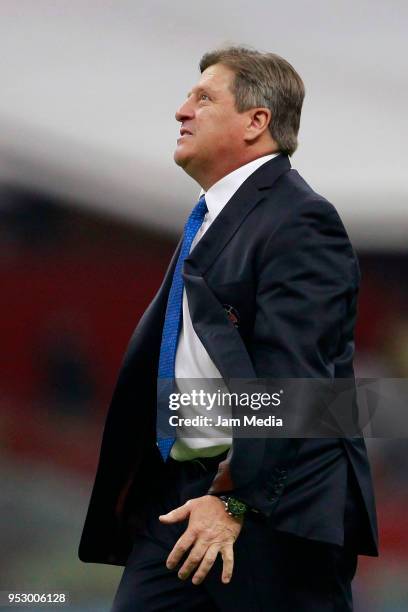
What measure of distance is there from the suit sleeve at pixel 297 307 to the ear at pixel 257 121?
210 mm

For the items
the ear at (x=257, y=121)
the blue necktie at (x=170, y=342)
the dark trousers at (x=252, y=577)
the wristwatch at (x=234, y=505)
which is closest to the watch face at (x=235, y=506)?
the wristwatch at (x=234, y=505)

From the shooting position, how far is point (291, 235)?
1608mm

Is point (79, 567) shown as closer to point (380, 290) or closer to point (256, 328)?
point (380, 290)

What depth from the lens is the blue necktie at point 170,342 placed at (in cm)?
169

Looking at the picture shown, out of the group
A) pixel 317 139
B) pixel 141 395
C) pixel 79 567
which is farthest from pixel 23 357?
pixel 141 395

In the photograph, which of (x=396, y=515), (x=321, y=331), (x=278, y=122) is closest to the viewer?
(x=321, y=331)

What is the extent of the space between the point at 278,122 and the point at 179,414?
0.49 meters

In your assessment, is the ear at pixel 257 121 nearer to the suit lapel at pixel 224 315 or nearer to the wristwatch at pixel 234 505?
the suit lapel at pixel 224 315

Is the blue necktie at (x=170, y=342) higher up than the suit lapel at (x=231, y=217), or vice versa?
the suit lapel at (x=231, y=217)

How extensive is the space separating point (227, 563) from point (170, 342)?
40cm

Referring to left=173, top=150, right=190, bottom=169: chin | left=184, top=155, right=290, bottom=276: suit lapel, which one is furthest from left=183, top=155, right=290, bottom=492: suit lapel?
left=173, top=150, right=190, bottom=169: chin

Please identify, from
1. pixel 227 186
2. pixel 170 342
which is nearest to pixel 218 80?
pixel 227 186

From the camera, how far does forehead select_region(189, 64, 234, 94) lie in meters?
1.84

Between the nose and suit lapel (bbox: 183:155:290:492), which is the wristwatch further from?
the nose
